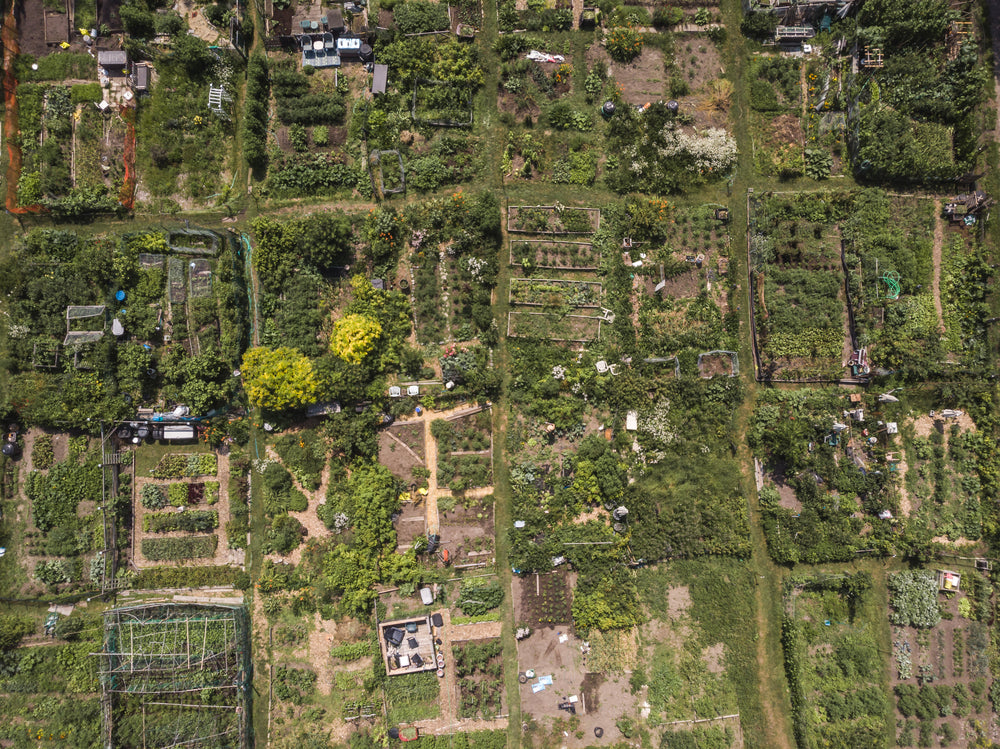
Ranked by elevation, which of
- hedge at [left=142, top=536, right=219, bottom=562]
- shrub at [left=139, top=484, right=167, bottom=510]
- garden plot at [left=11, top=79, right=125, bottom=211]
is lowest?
hedge at [left=142, top=536, right=219, bottom=562]

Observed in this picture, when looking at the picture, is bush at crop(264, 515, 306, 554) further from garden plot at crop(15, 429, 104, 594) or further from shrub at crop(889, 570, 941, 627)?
shrub at crop(889, 570, 941, 627)

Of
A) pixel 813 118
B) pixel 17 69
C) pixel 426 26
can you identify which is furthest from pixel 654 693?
pixel 17 69

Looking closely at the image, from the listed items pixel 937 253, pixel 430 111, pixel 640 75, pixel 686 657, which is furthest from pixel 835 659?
pixel 430 111

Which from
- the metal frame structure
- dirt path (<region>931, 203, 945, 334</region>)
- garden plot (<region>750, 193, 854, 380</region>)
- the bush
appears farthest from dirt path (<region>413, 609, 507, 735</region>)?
dirt path (<region>931, 203, 945, 334</region>)

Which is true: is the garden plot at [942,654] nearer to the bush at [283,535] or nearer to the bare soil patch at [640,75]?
the bare soil patch at [640,75]

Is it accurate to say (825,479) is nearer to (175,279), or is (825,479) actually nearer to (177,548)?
(177,548)
